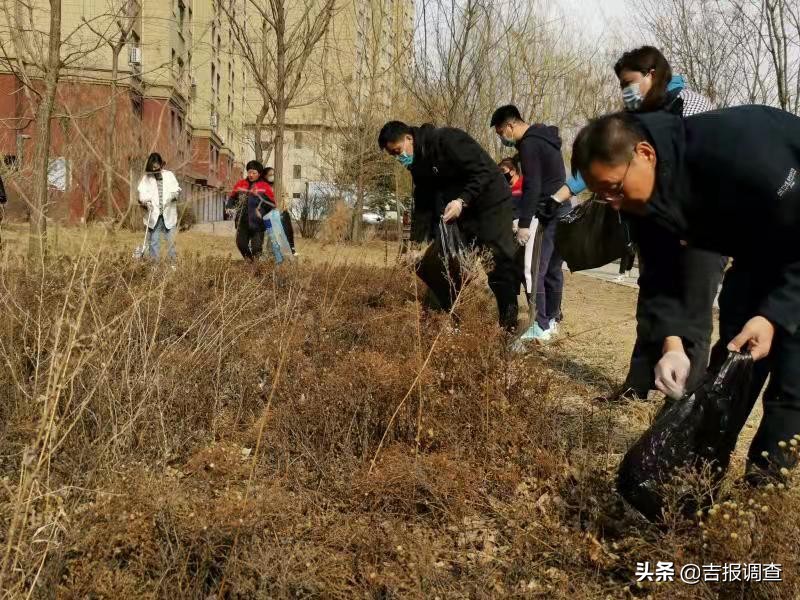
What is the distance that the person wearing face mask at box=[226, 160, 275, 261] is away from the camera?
32.7 ft

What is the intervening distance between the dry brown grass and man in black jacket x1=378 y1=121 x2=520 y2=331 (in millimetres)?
1194

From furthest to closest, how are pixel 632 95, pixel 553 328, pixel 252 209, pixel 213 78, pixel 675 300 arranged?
1. pixel 213 78
2. pixel 252 209
3. pixel 553 328
4. pixel 632 95
5. pixel 675 300

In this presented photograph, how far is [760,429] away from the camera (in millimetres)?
2234

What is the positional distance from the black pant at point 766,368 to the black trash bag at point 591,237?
555 millimetres

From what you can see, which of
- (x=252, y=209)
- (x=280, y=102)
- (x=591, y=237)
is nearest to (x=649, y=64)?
(x=591, y=237)

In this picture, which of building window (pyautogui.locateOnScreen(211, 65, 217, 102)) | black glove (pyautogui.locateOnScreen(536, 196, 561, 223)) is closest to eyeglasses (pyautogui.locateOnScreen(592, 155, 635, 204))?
black glove (pyautogui.locateOnScreen(536, 196, 561, 223))

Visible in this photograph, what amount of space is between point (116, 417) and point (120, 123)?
2077 centimetres

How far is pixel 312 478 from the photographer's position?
277 centimetres

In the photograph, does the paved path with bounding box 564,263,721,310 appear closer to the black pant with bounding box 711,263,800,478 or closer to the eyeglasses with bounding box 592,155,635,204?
the black pant with bounding box 711,263,800,478

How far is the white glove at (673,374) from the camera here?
2.10m

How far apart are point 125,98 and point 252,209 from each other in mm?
14214

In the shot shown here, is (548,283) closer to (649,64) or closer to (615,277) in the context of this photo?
(649,64)

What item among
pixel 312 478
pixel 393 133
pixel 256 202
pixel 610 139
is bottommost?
pixel 312 478

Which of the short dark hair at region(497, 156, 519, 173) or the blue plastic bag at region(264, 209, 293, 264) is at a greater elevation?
the short dark hair at region(497, 156, 519, 173)
